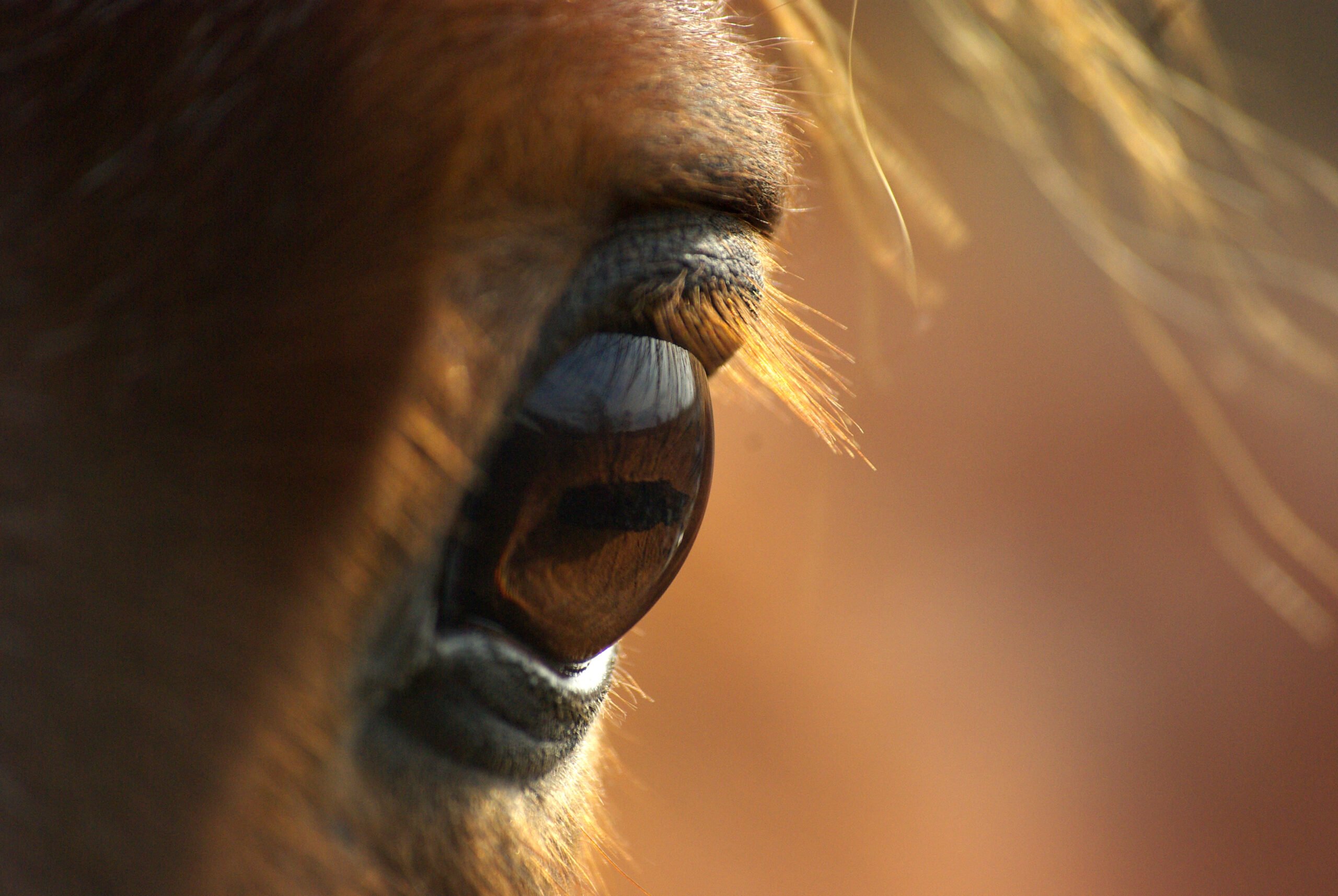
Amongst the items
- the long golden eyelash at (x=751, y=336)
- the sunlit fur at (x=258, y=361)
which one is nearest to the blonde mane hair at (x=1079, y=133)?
the long golden eyelash at (x=751, y=336)

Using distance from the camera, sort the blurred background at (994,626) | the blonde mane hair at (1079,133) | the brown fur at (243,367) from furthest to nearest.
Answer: the blurred background at (994,626) → the blonde mane hair at (1079,133) → the brown fur at (243,367)

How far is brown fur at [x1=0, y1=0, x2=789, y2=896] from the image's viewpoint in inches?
9.3

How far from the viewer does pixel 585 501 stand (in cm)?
35

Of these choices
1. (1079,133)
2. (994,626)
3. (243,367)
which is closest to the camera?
(243,367)

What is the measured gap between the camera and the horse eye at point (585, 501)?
1.07 feet

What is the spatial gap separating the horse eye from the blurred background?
3.14ft

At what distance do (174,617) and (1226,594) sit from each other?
148cm

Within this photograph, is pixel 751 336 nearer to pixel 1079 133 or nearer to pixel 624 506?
pixel 624 506

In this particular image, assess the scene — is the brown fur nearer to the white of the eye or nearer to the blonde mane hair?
the white of the eye

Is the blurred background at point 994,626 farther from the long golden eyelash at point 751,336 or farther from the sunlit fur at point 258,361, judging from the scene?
the sunlit fur at point 258,361

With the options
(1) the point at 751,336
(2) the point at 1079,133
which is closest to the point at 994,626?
(2) the point at 1079,133

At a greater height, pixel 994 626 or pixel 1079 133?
pixel 1079 133

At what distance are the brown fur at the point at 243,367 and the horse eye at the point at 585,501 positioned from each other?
24mm

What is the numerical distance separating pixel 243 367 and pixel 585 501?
126mm
